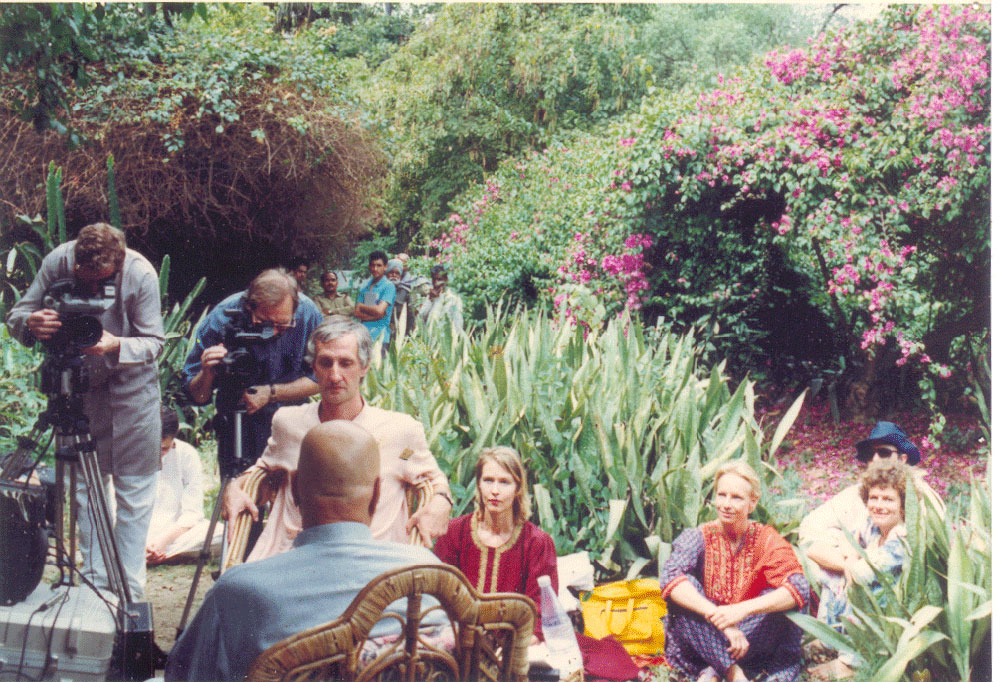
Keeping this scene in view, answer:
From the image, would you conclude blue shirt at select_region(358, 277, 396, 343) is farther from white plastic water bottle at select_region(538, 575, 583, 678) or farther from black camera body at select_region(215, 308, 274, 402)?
white plastic water bottle at select_region(538, 575, 583, 678)

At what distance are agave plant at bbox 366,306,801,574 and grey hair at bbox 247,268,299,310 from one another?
29.7 inches

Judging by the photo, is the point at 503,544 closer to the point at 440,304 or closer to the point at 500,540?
the point at 500,540

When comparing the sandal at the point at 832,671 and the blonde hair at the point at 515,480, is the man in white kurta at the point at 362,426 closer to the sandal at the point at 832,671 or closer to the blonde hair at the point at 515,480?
the blonde hair at the point at 515,480

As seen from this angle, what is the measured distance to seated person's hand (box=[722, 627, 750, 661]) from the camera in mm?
2715

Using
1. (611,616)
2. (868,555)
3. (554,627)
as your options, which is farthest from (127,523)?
(868,555)

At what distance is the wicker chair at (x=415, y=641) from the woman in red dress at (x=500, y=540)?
749 millimetres

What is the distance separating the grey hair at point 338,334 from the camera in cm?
240

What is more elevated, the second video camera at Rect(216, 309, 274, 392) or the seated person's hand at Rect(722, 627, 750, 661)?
the second video camera at Rect(216, 309, 274, 392)

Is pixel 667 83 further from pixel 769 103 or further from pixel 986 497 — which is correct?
pixel 986 497

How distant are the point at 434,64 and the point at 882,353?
222 centimetres

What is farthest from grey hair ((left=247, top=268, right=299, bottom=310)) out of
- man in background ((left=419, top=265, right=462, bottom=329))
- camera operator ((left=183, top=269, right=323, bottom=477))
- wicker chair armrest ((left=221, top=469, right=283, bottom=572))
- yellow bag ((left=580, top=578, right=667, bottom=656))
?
man in background ((left=419, top=265, right=462, bottom=329))

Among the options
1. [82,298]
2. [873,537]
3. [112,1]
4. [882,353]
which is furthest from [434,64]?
[873,537]

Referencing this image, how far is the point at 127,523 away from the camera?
3.11 meters

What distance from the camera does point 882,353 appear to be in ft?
12.2
